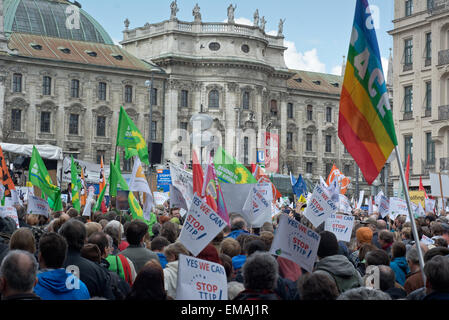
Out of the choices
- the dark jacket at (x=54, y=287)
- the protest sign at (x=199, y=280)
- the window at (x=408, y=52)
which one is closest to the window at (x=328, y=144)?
the window at (x=408, y=52)

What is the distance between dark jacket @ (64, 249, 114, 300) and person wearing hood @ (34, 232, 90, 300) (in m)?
0.64

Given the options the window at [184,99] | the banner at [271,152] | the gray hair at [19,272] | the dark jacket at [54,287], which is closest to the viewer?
the gray hair at [19,272]

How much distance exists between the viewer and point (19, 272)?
527cm

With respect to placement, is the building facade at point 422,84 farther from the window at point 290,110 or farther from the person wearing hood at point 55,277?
the person wearing hood at point 55,277

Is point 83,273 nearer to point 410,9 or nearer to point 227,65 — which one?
point 410,9

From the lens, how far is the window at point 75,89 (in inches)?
2694

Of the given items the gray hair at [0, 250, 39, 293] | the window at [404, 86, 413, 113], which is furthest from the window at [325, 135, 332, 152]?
the gray hair at [0, 250, 39, 293]

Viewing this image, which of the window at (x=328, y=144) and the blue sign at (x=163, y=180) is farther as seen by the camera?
the window at (x=328, y=144)

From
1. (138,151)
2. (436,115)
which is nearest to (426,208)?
(138,151)

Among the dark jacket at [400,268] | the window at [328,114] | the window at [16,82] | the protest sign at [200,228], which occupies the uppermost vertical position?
the window at [16,82]

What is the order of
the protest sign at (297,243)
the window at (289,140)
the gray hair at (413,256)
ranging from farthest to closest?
the window at (289,140) → the gray hair at (413,256) → the protest sign at (297,243)

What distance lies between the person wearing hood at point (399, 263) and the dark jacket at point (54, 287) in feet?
13.2

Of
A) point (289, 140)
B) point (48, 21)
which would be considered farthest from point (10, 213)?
point (289, 140)

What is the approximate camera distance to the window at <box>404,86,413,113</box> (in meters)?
43.8
